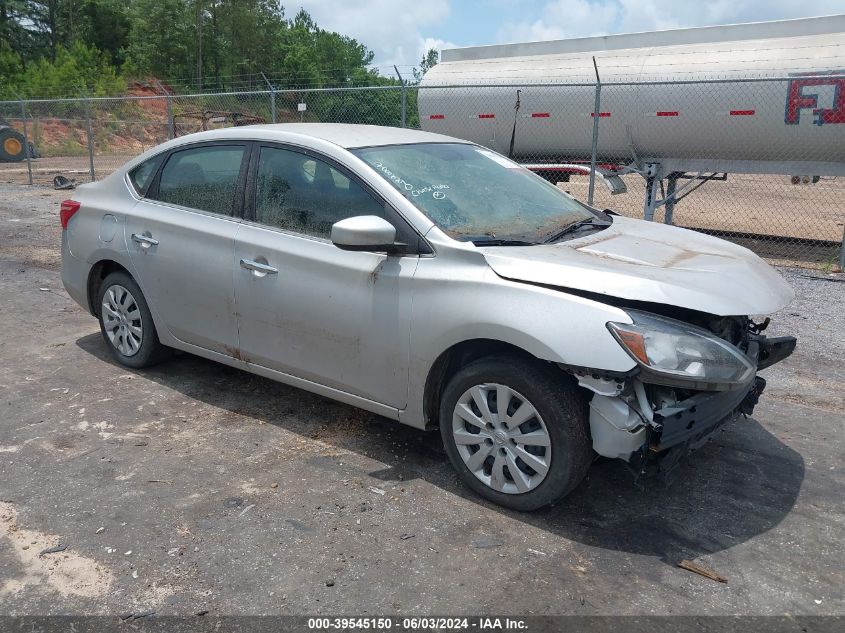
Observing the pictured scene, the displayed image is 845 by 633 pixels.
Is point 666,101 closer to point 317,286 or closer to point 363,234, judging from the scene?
point 317,286

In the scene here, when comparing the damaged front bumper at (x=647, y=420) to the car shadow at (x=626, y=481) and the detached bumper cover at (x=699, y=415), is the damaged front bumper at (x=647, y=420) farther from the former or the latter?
the car shadow at (x=626, y=481)

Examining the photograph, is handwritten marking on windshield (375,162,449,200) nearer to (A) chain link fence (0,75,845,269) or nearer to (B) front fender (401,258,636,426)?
(B) front fender (401,258,636,426)

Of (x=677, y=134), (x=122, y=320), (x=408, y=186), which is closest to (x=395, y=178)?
(x=408, y=186)

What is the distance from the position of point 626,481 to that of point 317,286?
193 cm

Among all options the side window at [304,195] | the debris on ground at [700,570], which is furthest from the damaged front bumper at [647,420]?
the side window at [304,195]

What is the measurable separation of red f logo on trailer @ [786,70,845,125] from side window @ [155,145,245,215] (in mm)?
8208

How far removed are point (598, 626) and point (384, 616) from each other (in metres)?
0.79

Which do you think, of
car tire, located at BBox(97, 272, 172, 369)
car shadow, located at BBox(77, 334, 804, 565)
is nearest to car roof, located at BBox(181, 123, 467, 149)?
car tire, located at BBox(97, 272, 172, 369)

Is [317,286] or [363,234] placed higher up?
[363,234]

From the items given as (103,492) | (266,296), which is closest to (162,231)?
(266,296)

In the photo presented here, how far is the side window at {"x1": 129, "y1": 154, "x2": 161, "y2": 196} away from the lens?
16.2ft

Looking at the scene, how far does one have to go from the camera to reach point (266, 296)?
13.4ft

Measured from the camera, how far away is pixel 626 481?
12.3ft

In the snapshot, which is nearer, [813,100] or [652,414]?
[652,414]
